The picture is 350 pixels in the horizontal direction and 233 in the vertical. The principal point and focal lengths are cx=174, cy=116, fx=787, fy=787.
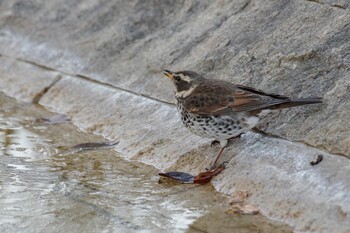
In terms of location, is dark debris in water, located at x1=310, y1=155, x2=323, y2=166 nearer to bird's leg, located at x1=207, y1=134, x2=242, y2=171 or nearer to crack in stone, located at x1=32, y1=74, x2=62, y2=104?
bird's leg, located at x1=207, y1=134, x2=242, y2=171

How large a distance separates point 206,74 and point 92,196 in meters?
2.26

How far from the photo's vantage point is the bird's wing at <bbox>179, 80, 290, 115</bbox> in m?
6.82

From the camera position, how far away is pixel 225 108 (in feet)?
22.9

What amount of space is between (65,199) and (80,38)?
157 inches

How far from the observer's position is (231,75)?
793 cm

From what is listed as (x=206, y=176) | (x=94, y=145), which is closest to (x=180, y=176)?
(x=206, y=176)

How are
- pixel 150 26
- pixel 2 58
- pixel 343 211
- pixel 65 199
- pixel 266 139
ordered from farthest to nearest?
pixel 2 58 → pixel 150 26 → pixel 266 139 → pixel 65 199 → pixel 343 211

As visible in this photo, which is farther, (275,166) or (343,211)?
(275,166)

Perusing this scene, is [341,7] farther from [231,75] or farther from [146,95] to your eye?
[146,95]

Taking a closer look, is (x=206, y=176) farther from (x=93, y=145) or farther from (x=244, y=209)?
(x=93, y=145)

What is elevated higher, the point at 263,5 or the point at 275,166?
the point at 263,5

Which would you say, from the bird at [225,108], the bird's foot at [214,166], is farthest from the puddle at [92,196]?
the bird at [225,108]

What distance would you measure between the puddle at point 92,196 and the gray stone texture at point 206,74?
261 millimetres

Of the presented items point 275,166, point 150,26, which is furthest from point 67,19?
point 275,166
